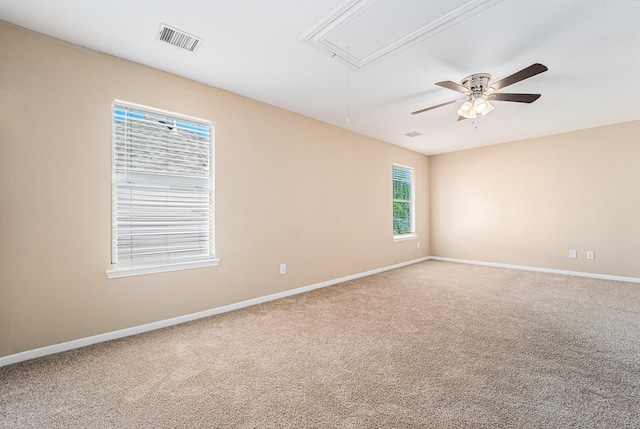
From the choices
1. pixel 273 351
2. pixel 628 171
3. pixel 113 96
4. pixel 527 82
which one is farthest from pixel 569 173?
pixel 113 96

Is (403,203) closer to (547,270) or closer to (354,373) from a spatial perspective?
(547,270)

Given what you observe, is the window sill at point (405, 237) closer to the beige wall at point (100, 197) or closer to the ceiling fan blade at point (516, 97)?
the beige wall at point (100, 197)

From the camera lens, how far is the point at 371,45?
235cm

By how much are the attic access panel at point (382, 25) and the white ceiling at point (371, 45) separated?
0.01 meters

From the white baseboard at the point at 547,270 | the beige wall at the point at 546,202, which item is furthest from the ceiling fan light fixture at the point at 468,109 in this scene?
the white baseboard at the point at 547,270

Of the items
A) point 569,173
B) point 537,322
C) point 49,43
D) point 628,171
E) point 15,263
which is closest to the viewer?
point 15,263

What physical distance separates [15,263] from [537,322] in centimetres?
469

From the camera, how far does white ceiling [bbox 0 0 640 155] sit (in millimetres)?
1944

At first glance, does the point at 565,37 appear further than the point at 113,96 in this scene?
No

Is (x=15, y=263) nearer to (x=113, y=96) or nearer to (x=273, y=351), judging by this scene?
(x=113, y=96)

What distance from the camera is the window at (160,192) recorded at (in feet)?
8.47

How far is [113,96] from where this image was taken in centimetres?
252

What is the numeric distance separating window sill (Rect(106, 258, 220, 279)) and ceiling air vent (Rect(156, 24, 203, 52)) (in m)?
2.04

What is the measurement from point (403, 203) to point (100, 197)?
525 centimetres
